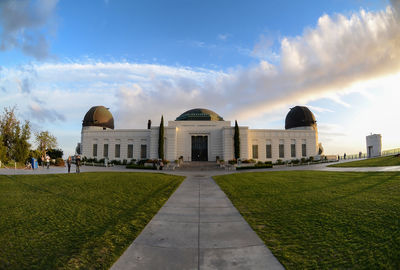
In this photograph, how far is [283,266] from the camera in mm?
3258

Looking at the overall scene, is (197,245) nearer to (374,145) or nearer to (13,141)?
(13,141)

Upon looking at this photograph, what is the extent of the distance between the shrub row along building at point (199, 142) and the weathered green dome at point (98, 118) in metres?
4.30

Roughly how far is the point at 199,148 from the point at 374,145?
35.2 meters

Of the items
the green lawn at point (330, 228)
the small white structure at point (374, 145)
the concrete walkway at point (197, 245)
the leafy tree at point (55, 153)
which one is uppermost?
the small white structure at point (374, 145)

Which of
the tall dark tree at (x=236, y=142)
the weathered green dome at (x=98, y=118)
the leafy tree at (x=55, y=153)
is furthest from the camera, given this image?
the leafy tree at (x=55, y=153)

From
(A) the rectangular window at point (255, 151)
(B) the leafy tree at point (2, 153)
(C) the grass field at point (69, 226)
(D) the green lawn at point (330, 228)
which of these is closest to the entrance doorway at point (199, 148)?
(A) the rectangular window at point (255, 151)

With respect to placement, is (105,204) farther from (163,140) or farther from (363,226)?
(163,140)

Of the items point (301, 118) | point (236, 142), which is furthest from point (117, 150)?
point (301, 118)

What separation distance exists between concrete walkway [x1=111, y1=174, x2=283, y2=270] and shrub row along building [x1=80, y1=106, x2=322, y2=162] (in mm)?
29184

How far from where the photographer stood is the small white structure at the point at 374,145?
38450 millimetres

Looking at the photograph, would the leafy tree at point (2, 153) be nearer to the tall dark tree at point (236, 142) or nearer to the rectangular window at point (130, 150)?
the rectangular window at point (130, 150)

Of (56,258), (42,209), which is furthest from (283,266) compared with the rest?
(42,209)

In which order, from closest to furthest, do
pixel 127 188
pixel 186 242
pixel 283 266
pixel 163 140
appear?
pixel 283 266 → pixel 186 242 → pixel 127 188 → pixel 163 140

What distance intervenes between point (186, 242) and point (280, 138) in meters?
37.4
